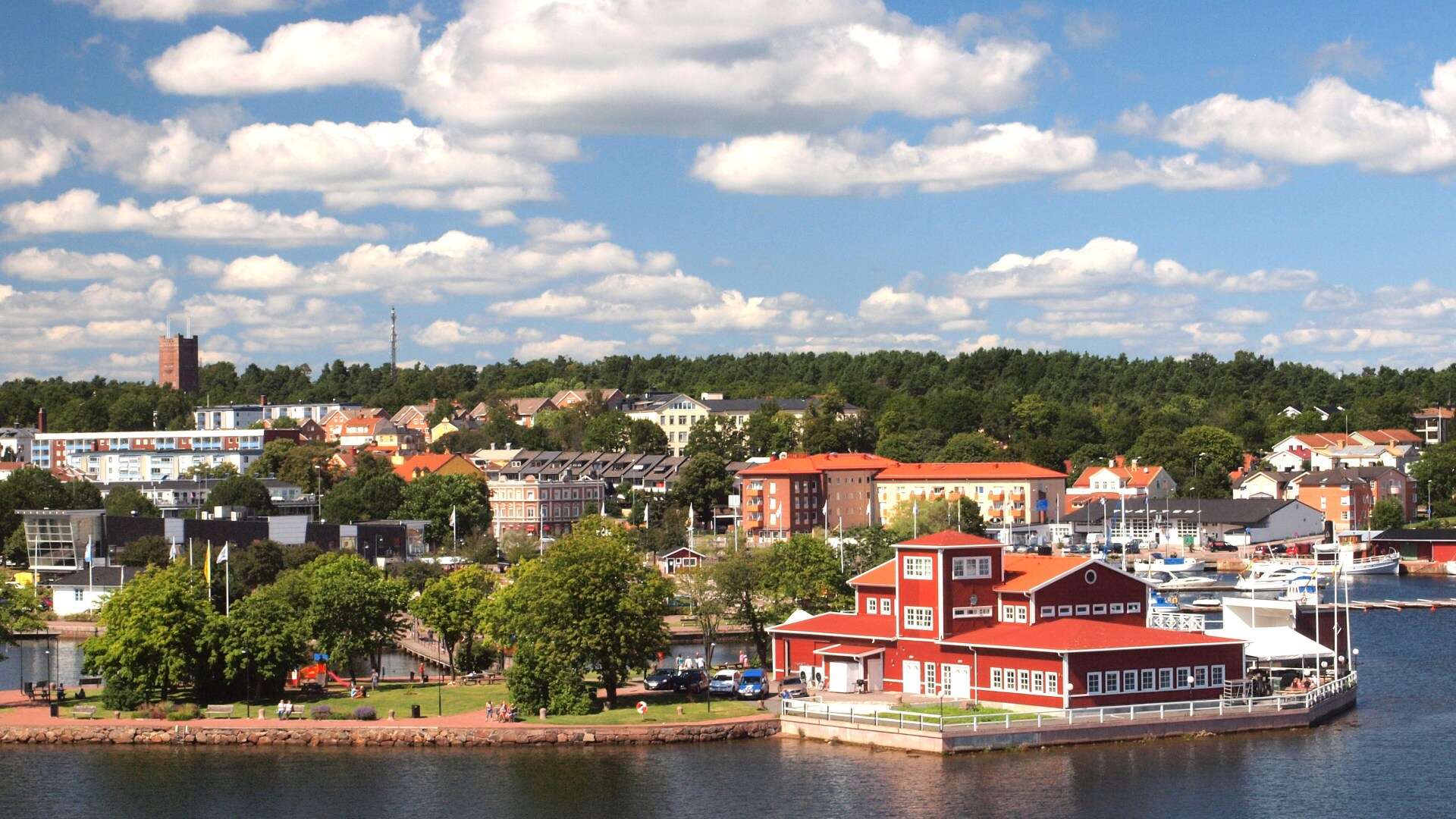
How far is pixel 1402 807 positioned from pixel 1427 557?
82.4m

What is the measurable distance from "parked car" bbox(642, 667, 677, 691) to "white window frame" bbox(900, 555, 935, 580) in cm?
820

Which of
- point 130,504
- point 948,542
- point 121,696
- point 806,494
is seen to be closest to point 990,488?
point 806,494

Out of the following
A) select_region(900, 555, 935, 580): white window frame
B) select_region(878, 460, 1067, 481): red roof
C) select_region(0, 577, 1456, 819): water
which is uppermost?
select_region(878, 460, 1067, 481): red roof

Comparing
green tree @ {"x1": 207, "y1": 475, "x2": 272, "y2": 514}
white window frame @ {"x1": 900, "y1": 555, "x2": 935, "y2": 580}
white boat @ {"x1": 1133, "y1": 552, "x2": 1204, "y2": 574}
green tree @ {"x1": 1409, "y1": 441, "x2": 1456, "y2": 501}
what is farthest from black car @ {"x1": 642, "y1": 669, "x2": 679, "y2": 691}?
green tree @ {"x1": 1409, "y1": 441, "x2": 1456, "y2": 501}

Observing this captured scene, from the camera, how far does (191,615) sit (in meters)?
53.4

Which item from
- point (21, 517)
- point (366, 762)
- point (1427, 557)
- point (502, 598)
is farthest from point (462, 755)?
point (1427, 557)

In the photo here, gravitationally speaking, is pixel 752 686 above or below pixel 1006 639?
below

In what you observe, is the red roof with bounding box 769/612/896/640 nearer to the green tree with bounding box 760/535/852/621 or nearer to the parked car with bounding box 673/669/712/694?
the parked car with bounding box 673/669/712/694

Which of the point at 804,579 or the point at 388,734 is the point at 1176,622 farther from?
the point at 388,734

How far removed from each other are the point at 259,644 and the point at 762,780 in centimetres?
1822

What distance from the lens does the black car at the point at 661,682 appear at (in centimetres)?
5441

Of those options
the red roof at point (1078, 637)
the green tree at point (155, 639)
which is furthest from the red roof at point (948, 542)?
the green tree at point (155, 639)

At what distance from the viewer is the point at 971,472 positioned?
134m

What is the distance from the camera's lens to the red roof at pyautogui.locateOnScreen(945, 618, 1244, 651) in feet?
156
